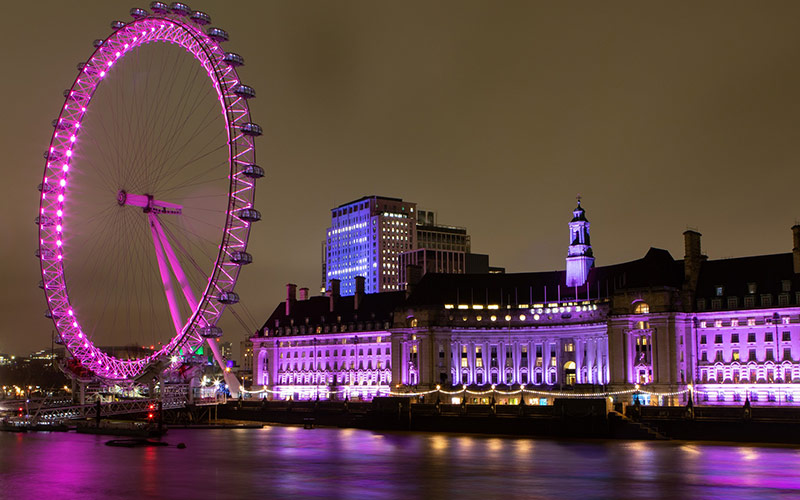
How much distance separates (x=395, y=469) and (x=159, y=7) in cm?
5159

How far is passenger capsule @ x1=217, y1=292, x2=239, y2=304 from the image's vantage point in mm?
97438

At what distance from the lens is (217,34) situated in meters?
94.9

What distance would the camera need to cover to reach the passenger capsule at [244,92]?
312ft

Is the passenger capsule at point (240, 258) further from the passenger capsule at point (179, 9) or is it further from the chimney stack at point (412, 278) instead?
the chimney stack at point (412, 278)

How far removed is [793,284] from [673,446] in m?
47.7

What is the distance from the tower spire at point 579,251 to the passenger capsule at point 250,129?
73.5m

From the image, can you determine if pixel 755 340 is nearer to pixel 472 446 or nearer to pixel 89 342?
pixel 472 446

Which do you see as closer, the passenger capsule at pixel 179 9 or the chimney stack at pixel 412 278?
the passenger capsule at pixel 179 9

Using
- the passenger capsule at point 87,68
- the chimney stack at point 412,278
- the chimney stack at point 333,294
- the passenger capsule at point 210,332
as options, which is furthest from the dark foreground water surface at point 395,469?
the chimney stack at point 333,294

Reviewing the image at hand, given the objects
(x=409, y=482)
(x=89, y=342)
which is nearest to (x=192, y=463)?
(x=409, y=482)

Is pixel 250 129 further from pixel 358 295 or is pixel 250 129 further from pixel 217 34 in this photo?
pixel 358 295

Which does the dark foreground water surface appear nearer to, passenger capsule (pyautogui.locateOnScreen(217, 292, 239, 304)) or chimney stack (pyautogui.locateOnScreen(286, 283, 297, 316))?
passenger capsule (pyautogui.locateOnScreen(217, 292, 239, 304))

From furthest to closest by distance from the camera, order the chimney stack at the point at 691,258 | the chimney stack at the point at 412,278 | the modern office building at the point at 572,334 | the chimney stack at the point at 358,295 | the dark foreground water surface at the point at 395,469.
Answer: the chimney stack at the point at 358,295
the chimney stack at the point at 412,278
the chimney stack at the point at 691,258
the modern office building at the point at 572,334
the dark foreground water surface at the point at 395,469

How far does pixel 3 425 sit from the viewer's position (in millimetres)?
116188
